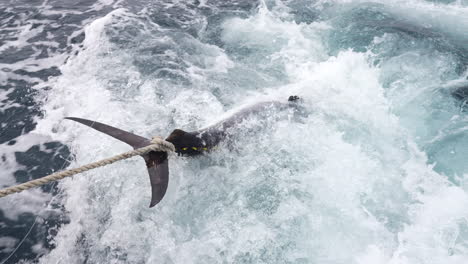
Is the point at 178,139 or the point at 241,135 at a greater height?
the point at 178,139

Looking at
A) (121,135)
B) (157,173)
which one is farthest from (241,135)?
(121,135)

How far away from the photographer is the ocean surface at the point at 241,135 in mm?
4051

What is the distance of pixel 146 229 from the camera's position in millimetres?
4098

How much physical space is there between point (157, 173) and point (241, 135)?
5.90ft

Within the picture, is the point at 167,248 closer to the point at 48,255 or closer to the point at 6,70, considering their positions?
the point at 48,255

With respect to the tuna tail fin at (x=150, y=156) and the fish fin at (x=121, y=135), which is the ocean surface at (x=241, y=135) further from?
the fish fin at (x=121, y=135)

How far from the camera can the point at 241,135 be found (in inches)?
209

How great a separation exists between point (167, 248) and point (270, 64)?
5.38 metres

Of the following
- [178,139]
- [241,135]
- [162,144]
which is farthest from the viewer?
[241,135]

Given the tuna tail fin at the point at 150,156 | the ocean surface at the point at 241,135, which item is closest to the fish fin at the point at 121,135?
the tuna tail fin at the point at 150,156

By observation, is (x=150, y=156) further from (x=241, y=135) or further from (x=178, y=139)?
(x=241, y=135)

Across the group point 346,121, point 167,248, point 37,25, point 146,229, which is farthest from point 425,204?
point 37,25

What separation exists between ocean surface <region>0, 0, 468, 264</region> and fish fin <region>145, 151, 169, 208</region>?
23.0 inches

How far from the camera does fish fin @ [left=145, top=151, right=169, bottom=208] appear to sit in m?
3.88
